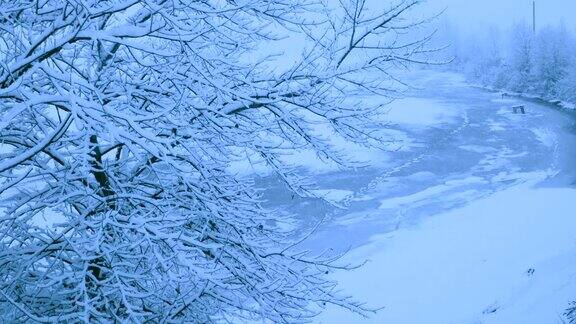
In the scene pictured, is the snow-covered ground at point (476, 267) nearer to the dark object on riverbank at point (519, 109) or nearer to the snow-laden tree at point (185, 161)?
the snow-laden tree at point (185, 161)

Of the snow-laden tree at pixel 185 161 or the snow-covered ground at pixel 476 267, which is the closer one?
the snow-laden tree at pixel 185 161

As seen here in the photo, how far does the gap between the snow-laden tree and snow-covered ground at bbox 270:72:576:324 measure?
966 millimetres

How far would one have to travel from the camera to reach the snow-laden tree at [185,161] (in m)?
3.38

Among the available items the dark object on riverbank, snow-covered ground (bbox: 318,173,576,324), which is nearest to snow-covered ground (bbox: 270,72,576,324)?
snow-covered ground (bbox: 318,173,576,324)

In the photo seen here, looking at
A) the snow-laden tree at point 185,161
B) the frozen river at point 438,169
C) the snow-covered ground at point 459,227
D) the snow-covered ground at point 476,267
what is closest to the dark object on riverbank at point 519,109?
the frozen river at point 438,169

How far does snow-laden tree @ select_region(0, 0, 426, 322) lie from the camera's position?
11.1ft

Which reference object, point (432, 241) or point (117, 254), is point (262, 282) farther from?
point (432, 241)

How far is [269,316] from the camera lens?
148 inches

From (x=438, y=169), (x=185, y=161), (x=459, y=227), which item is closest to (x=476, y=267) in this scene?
(x=459, y=227)

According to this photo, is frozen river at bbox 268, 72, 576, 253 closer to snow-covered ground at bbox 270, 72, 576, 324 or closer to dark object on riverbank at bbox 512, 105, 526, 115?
snow-covered ground at bbox 270, 72, 576, 324

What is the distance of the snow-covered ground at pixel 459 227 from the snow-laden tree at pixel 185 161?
97cm

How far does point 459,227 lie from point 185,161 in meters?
11.3

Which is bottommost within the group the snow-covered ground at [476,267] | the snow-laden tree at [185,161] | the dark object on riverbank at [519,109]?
the snow-covered ground at [476,267]

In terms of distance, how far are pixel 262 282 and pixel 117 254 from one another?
3.37 feet
